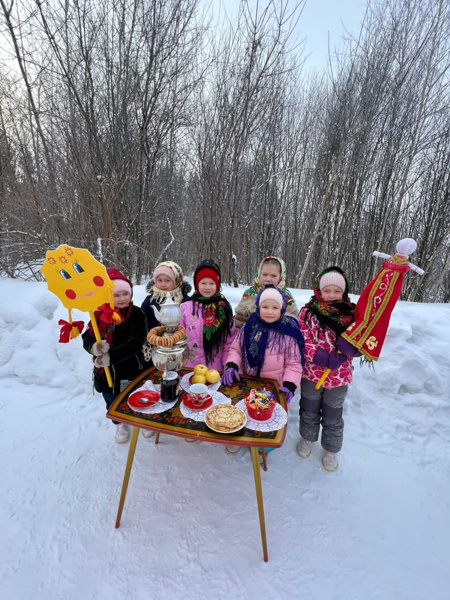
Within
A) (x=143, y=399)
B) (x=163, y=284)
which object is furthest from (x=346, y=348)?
(x=163, y=284)

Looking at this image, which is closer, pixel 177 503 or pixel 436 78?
pixel 177 503

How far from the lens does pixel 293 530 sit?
5.83 ft

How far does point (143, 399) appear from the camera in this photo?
1616mm

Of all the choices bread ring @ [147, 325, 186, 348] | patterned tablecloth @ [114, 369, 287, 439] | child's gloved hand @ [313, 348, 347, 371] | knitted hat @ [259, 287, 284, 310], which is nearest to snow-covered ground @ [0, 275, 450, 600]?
patterned tablecloth @ [114, 369, 287, 439]

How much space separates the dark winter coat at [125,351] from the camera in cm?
207

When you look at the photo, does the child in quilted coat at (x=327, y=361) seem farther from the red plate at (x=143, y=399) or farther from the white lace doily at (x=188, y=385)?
the red plate at (x=143, y=399)

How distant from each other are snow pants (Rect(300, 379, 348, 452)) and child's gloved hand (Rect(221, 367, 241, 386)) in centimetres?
66

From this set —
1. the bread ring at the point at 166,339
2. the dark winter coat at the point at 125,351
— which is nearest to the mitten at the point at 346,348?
the bread ring at the point at 166,339

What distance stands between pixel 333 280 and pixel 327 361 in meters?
0.60

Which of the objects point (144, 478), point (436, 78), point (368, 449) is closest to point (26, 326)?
point (144, 478)

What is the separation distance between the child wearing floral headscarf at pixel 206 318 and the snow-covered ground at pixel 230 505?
892mm

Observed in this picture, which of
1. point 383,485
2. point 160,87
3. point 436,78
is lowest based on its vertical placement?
point 383,485

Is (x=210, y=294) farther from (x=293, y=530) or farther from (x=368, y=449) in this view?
(x=368, y=449)

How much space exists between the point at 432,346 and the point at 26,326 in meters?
5.03
